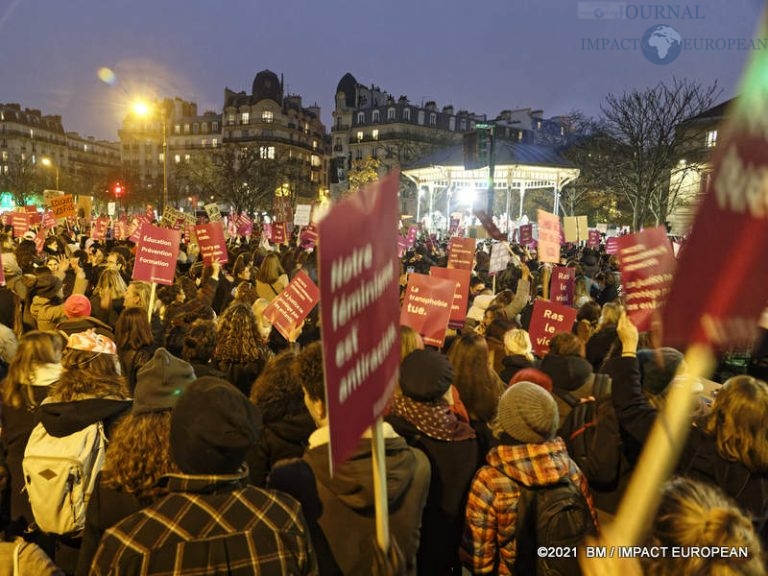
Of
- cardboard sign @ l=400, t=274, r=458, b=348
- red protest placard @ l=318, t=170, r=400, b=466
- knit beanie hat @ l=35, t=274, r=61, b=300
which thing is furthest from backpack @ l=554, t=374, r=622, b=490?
knit beanie hat @ l=35, t=274, r=61, b=300

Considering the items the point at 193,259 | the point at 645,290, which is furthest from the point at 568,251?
the point at 645,290

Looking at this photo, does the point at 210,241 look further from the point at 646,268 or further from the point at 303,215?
the point at 303,215

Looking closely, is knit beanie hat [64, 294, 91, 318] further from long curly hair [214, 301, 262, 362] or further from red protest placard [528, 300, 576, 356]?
red protest placard [528, 300, 576, 356]

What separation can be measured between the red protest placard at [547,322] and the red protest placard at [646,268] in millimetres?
1659

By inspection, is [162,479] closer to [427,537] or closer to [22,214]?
[427,537]

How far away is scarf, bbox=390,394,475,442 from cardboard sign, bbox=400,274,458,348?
2.27m

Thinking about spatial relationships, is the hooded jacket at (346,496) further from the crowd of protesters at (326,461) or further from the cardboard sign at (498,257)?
the cardboard sign at (498,257)

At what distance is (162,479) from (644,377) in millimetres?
2713

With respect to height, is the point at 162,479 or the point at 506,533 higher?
the point at 162,479

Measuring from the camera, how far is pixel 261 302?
22.0ft

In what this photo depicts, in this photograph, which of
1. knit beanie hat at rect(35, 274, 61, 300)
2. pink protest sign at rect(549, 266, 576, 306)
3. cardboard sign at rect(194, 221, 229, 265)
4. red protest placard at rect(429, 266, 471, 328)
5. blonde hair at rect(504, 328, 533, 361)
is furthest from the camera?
cardboard sign at rect(194, 221, 229, 265)

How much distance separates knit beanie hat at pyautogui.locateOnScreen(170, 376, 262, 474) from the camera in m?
2.01

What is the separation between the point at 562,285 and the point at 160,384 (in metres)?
6.69

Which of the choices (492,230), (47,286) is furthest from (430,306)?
(492,230)
